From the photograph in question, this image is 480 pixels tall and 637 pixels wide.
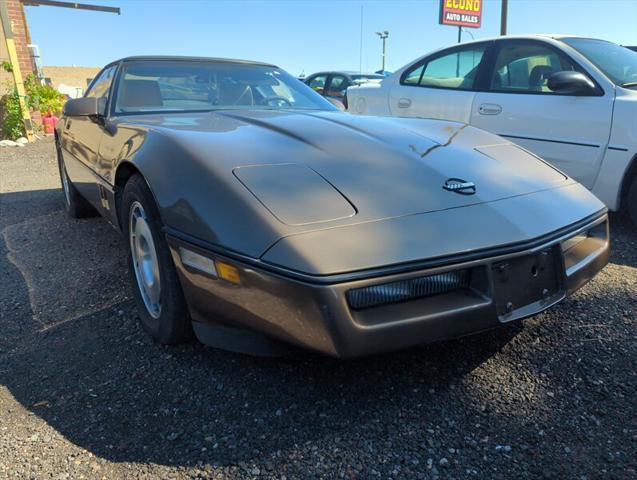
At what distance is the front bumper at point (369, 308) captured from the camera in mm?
1483

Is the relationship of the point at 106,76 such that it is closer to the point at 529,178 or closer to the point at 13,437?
the point at 13,437

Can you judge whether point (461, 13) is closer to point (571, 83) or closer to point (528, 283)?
point (571, 83)

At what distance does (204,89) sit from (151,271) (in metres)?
1.44

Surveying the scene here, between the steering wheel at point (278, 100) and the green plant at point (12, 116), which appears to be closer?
the steering wheel at point (278, 100)

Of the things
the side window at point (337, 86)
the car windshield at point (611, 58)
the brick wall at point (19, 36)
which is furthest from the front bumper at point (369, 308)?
the brick wall at point (19, 36)

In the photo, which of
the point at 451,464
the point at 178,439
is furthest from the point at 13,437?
the point at 451,464

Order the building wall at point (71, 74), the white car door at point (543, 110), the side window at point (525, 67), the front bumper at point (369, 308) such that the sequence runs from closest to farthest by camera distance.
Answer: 1. the front bumper at point (369, 308)
2. the white car door at point (543, 110)
3. the side window at point (525, 67)
4. the building wall at point (71, 74)

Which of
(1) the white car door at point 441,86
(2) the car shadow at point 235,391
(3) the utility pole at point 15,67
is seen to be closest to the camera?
(2) the car shadow at point 235,391

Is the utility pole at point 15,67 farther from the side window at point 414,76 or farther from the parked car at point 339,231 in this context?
the parked car at point 339,231

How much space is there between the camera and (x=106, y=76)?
12.4 ft

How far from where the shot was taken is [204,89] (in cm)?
319

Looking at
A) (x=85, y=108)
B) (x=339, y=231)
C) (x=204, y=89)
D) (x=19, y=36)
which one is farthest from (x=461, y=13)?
(x=339, y=231)

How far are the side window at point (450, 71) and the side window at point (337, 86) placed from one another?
538cm

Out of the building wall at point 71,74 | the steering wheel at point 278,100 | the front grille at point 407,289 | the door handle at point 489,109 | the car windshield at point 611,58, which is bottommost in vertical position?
the building wall at point 71,74
